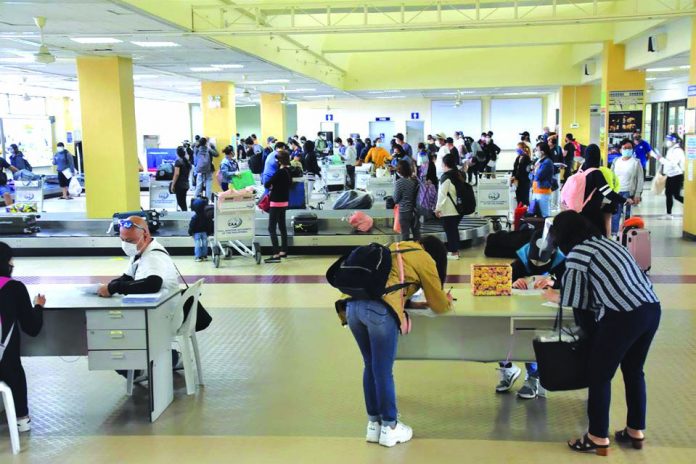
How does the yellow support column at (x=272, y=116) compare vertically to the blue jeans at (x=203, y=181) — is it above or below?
above

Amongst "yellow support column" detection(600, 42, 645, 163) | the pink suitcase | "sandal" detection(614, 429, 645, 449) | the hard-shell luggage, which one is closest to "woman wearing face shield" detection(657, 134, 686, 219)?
"yellow support column" detection(600, 42, 645, 163)

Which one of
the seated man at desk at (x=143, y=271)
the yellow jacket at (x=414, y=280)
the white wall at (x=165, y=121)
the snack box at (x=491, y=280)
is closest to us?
the yellow jacket at (x=414, y=280)

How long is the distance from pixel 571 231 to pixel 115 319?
325 centimetres

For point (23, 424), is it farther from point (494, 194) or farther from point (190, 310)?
point (494, 194)

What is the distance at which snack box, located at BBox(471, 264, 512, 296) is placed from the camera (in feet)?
17.9

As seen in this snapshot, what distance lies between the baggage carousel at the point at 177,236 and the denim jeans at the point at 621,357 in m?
7.91

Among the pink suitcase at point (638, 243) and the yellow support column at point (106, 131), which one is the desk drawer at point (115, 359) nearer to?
the pink suitcase at point (638, 243)

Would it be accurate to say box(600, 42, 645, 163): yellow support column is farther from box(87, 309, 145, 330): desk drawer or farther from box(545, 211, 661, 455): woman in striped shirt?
box(87, 309, 145, 330): desk drawer

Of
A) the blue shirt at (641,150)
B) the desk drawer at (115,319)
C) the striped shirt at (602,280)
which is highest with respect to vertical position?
the blue shirt at (641,150)

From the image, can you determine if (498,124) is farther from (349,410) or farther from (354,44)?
(349,410)

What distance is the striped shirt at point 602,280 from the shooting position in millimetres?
4254

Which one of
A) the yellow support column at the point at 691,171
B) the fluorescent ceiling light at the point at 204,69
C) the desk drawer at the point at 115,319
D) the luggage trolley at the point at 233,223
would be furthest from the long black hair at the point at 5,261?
the fluorescent ceiling light at the point at 204,69

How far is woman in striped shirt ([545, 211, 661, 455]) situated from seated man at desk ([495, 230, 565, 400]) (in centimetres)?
84

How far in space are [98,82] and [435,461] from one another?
13279 millimetres
